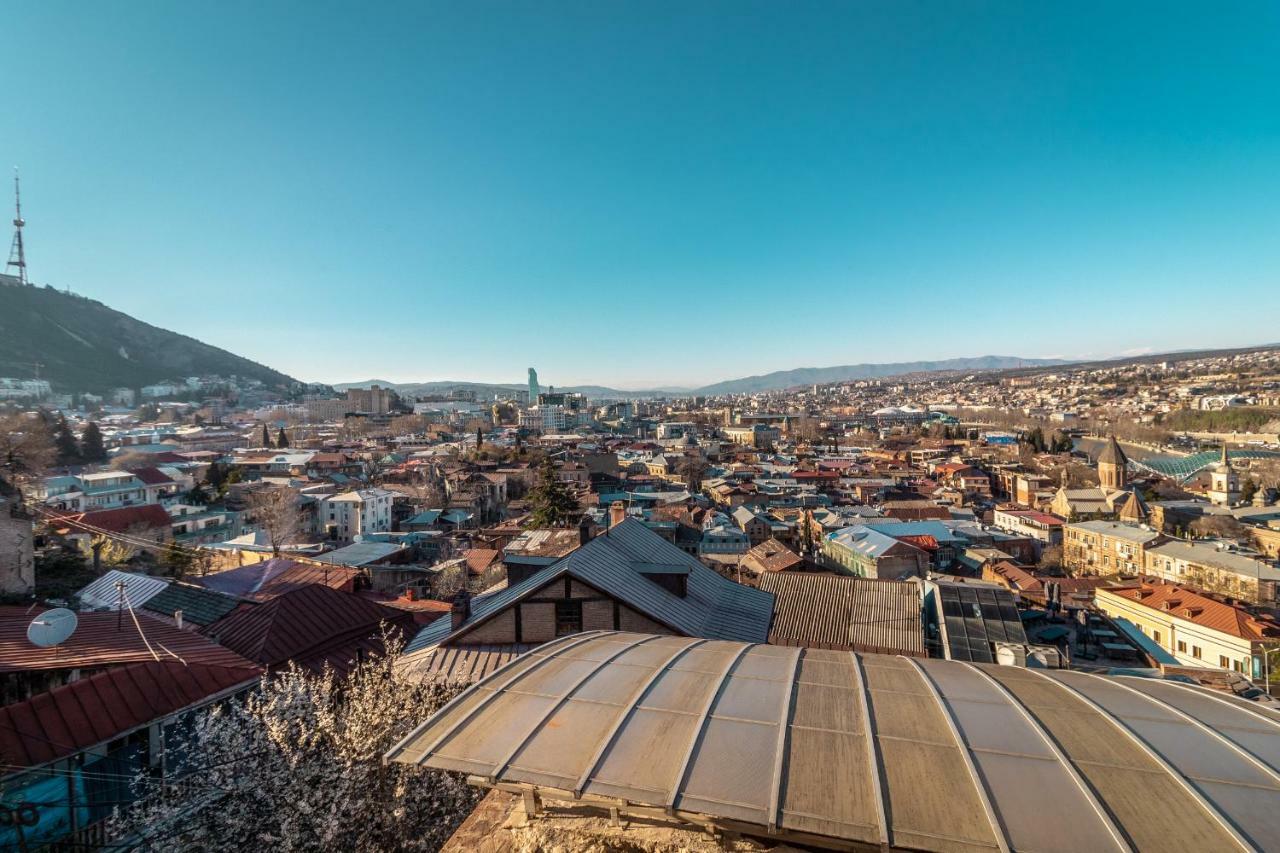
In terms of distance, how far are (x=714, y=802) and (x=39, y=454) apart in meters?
40.6

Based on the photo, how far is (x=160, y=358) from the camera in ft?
465

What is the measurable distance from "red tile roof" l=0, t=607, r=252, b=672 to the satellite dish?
10 centimetres

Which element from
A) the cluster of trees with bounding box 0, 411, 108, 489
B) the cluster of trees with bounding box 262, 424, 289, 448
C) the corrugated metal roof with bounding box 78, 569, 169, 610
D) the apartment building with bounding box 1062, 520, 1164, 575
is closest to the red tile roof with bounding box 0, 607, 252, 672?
the corrugated metal roof with bounding box 78, 569, 169, 610

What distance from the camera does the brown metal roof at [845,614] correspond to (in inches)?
552

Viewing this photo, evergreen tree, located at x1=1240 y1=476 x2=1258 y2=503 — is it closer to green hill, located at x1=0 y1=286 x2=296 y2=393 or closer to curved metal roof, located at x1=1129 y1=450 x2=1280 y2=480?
curved metal roof, located at x1=1129 y1=450 x2=1280 y2=480

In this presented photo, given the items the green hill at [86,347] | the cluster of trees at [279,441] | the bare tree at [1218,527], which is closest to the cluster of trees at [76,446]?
the cluster of trees at [279,441]

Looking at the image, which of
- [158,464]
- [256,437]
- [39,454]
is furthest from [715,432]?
[39,454]

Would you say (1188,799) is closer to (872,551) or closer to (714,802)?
(714,802)

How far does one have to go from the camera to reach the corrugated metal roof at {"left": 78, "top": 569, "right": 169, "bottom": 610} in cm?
1257

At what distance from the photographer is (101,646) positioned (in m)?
8.26

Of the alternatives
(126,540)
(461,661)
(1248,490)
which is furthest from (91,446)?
(1248,490)

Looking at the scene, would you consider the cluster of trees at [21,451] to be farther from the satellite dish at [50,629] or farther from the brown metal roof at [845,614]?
the brown metal roof at [845,614]

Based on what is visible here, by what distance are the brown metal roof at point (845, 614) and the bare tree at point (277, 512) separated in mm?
24979

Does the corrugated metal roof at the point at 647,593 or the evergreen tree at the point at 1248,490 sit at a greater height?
the corrugated metal roof at the point at 647,593
